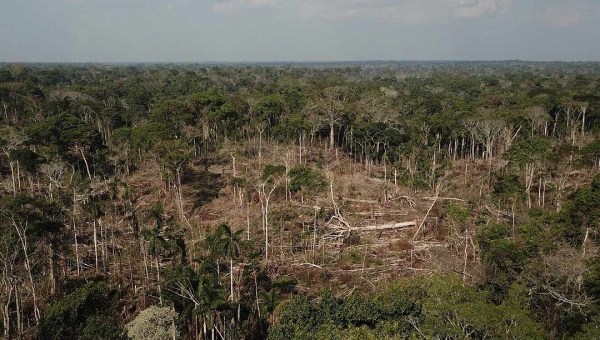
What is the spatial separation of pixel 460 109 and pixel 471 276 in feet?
145

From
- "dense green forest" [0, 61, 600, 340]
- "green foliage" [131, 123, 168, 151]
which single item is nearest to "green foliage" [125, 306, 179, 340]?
"dense green forest" [0, 61, 600, 340]

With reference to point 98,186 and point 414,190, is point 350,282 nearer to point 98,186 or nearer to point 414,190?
point 414,190

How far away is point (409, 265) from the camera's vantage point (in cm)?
2841

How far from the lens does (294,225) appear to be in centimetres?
3391

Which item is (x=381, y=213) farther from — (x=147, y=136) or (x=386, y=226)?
(x=147, y=136)

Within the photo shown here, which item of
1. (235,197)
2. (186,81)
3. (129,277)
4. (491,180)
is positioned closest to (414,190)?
(491,180)

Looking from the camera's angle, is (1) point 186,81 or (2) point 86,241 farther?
(1) point 186,81

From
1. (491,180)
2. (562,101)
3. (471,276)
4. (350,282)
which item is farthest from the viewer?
(562,101)

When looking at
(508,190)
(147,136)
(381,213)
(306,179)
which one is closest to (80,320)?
(306,179)

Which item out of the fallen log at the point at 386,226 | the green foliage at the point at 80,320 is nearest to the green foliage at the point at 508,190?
the fallen log at the point at 386,226

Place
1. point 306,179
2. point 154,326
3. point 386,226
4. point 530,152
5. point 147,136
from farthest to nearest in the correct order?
point 147,136 → point 530,152 → point 386,226 → point 306,179 → point 154,326

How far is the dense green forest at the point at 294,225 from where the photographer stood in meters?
18.2

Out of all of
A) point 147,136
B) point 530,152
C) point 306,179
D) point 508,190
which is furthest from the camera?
point 147,136

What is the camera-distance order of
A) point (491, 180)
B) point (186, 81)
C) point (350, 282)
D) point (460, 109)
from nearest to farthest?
1. point (350, 282)
2. point (491, 180)
3. point (460, 109)
4. point (186, 81)
